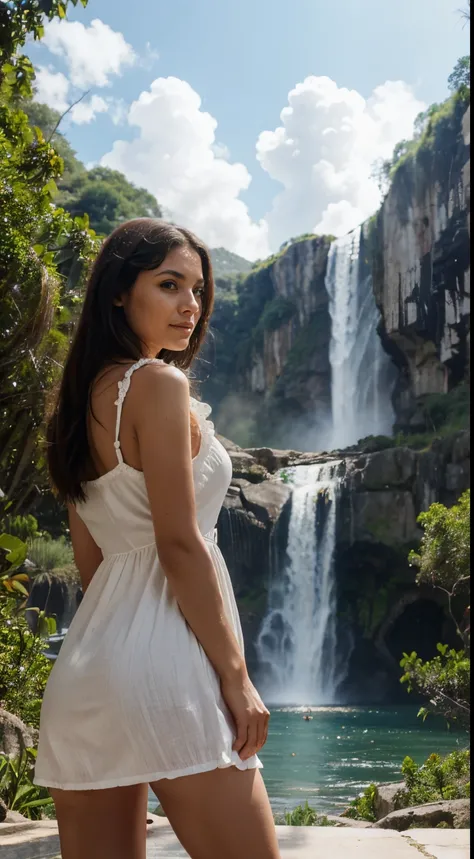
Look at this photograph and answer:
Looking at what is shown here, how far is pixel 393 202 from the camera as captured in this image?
88.2 feet

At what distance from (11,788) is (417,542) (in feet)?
53.0

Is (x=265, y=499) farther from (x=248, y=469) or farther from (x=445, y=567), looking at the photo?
(x=445, y=567)

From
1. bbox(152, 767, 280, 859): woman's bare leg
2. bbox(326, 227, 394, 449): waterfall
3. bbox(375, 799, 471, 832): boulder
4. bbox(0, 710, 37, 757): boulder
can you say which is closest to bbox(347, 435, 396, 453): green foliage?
bbox(326, 227, 394, 449): waterfall

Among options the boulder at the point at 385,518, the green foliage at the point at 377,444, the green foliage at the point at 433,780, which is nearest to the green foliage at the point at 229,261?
the green foliage at the point at 377,444

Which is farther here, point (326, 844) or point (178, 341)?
point (326, 844)

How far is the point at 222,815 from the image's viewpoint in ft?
3.67

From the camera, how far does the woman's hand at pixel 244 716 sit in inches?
45.9

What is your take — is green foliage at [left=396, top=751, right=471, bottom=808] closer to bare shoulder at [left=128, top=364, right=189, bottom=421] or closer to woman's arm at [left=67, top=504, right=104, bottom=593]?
woman's arm at [left=67, top=504, right=104, bottom=593]

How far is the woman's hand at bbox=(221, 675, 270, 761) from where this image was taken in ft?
3.83

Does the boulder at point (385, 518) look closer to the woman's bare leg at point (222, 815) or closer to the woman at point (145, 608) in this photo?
the woman at point (145, 608)

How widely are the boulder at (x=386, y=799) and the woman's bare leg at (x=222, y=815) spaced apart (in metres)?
5.72

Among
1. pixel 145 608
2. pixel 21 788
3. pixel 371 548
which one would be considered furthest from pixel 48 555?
pixel 145 608

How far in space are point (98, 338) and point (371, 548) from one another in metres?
19.5

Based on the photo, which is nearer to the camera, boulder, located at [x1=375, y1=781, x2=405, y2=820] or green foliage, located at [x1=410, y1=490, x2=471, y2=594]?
boulder, located at [x1=375, y1=781, x2=405, y2=820]
